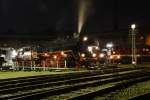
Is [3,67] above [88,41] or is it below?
below

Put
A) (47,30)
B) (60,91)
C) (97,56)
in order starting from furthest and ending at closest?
(47,30) < (97,56) < (60,91)

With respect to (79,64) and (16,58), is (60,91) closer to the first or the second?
(79,64)

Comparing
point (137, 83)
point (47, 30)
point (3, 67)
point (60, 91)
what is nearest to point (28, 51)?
point (3, 67)

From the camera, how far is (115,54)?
4403 centimetres

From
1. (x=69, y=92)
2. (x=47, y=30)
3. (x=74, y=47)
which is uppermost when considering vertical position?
(x=47, y=30)

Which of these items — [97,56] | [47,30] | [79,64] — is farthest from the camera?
[47,30]

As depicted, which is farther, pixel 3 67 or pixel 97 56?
pixel 97 56

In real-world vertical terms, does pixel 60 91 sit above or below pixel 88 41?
below

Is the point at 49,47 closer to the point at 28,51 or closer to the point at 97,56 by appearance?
the point at 28,51

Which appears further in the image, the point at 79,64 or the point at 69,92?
the point at 79,64

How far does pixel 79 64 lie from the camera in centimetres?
3262

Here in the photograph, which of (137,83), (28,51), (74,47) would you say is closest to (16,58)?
(28,51)

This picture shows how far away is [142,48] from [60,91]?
31.9m

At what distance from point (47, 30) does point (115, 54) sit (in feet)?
264
